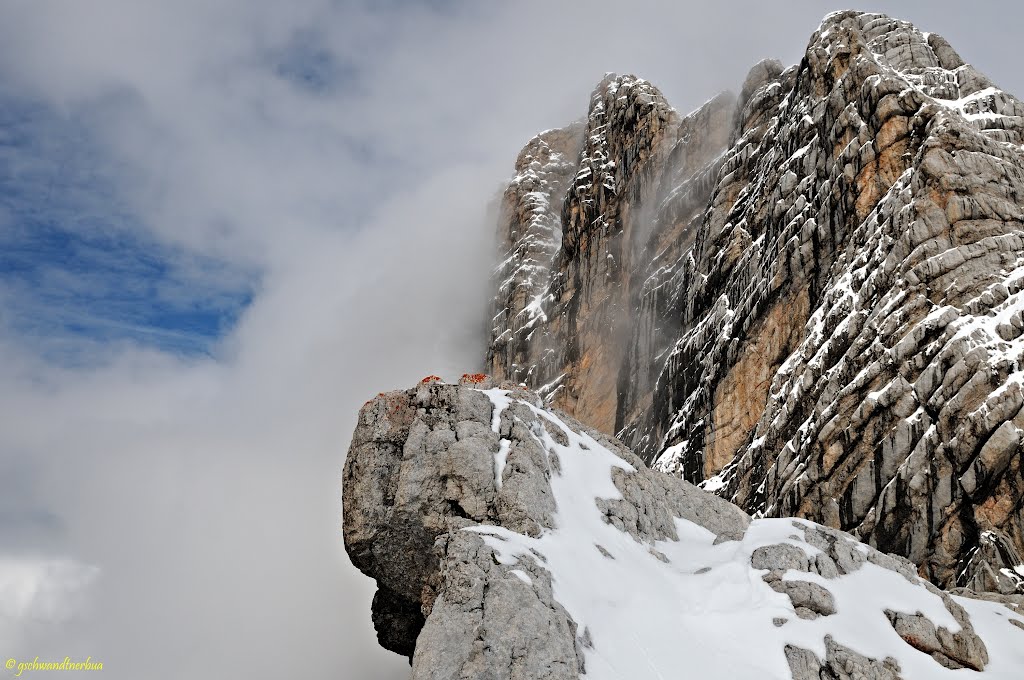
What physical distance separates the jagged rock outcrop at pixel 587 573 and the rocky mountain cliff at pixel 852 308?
7.68 metres

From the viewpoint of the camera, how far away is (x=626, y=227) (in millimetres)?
85188

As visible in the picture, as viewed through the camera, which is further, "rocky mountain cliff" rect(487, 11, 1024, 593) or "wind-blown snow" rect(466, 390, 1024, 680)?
"rocky mountain cliff" rect(487, 11, 1024, 593)

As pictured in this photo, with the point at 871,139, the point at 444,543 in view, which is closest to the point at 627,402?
the point at 871,139

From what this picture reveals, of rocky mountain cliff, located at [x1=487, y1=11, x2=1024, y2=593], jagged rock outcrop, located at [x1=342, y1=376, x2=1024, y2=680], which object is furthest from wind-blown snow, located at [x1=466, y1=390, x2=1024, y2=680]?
rocky mountain cliff, located at [x1=487, y1=11, x2=1024, y2=593]

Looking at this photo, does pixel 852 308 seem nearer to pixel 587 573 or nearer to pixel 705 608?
pixel 705 608

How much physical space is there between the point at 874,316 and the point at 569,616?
26.7m

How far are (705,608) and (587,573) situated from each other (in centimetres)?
333

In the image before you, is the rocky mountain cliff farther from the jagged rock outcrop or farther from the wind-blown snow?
the wind-blown snow

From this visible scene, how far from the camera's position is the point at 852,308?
129 ft

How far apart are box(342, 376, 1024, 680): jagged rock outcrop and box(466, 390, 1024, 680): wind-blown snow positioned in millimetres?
56

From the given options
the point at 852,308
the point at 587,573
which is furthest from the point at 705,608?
the point at 852,308

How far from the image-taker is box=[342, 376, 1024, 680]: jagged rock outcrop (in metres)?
17.4

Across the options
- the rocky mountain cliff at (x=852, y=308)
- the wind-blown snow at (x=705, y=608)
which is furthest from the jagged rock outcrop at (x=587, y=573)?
the rocky mountain cliff at (x=852, y=308)

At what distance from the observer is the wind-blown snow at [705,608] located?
1788 centimetres
